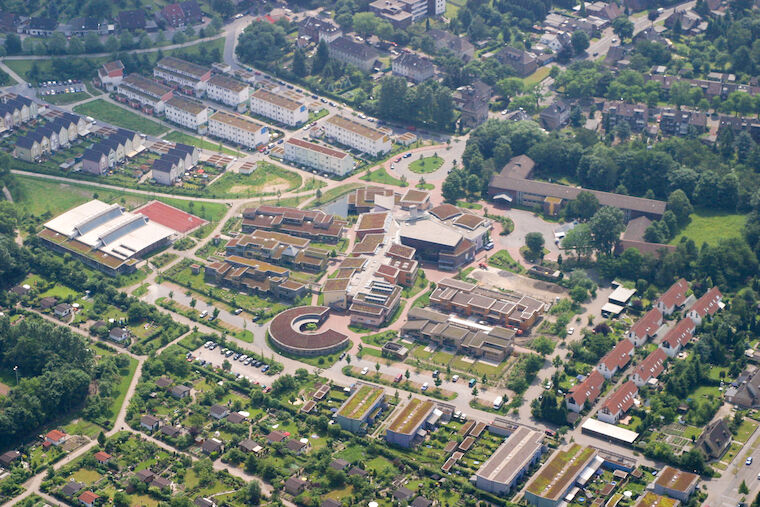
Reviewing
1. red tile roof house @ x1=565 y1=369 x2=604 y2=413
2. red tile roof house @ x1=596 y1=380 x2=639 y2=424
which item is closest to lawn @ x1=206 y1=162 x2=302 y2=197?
red tile roof house @ x1=565 y1=369 x2=604 y2=413

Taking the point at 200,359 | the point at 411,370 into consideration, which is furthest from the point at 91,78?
the point at 411,370

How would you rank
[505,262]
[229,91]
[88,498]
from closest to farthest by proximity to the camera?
[88,498] → [505,262] → [229,91]

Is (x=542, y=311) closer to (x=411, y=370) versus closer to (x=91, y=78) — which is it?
(x=411, y=370)

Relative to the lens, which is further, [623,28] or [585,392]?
[623,28]

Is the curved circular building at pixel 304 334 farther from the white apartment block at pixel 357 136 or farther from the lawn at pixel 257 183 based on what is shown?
the white apartment block at pixel 357 136

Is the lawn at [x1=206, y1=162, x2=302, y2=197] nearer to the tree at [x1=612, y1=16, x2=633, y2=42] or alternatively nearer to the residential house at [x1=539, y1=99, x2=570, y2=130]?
the residential house at [x1=539, y1=99, x2=570, y2=130]

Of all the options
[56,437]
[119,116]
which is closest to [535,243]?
[56,437]

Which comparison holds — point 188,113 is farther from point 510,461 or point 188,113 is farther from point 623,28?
point 510,461
